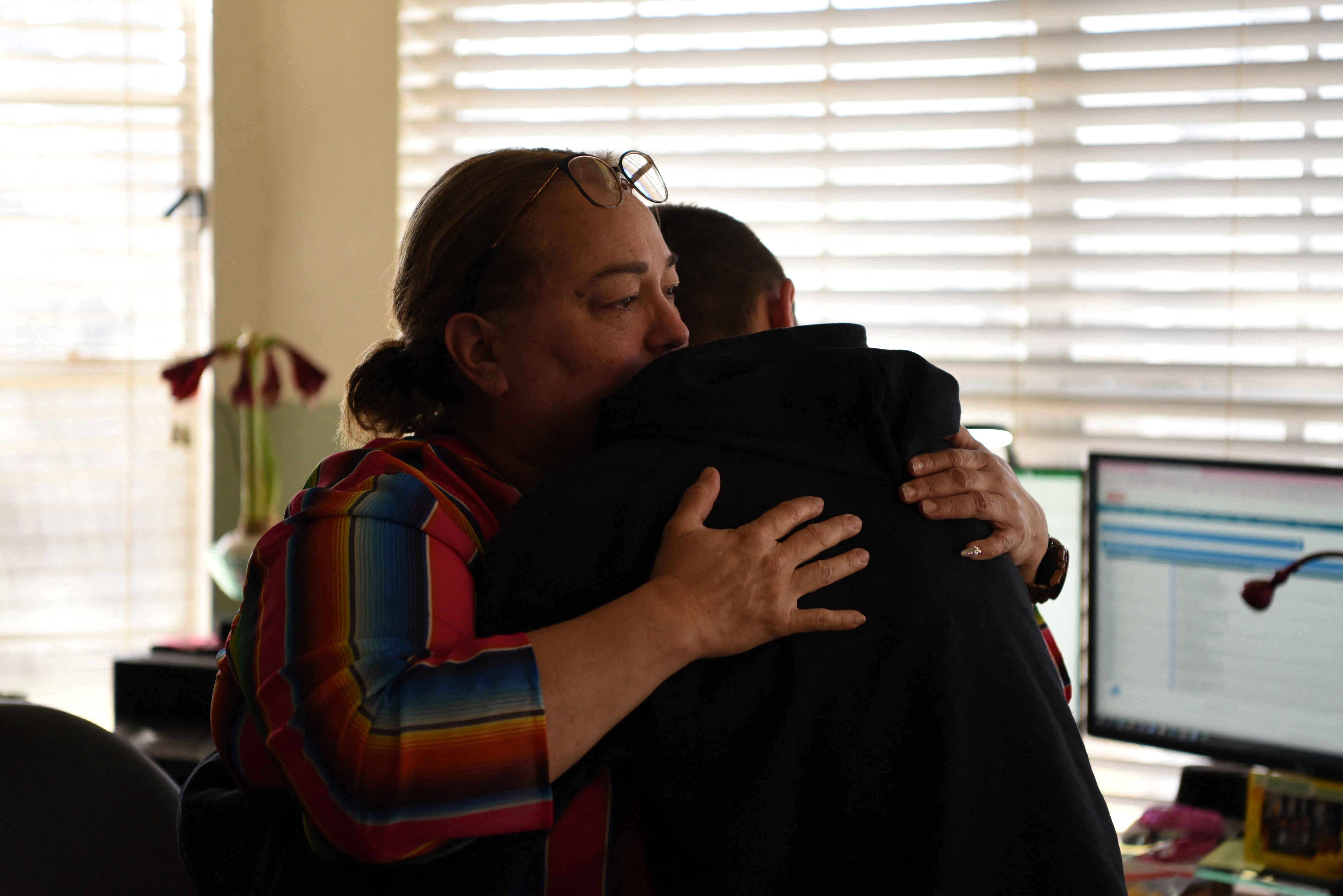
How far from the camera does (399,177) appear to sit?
2713 millimetres

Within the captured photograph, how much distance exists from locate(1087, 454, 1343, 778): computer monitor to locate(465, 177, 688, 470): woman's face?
3.12 feet

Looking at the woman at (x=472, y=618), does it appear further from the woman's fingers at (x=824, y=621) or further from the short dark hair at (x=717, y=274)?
the short dark hair at (x=717, y=274)

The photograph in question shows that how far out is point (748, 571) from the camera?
2.72 ft

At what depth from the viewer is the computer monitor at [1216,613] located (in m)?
1.53

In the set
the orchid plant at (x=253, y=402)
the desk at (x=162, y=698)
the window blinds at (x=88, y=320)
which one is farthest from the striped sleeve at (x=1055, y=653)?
the window blinds at (x=88, y=320)

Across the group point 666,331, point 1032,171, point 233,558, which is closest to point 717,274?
point 666,331

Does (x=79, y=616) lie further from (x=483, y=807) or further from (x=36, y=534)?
(x=483, y=807)

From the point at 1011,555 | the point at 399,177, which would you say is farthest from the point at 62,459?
the point at 1011,555

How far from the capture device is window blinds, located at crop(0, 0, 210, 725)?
2.74 metres

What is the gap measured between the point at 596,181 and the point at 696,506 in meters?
0.42

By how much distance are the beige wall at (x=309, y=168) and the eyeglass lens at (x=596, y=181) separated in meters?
1.68

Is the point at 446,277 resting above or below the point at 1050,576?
above

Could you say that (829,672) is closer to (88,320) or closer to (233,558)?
(233,558)

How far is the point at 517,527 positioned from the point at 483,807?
0.21 metres
